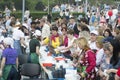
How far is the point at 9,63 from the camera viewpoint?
9.52m

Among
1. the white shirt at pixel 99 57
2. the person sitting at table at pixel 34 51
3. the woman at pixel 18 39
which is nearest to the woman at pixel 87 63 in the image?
the white shirt at pixel 99 57

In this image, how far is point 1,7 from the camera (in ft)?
147

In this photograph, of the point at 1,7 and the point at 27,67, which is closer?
the point at 27,67

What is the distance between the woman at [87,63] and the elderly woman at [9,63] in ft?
5.53

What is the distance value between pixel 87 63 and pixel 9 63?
2.02 metres

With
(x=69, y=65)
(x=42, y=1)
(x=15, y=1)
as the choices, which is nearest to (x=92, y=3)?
(x=42, y=1)

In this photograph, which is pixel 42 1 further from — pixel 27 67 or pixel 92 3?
pixel 27 67

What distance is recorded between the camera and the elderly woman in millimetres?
9398

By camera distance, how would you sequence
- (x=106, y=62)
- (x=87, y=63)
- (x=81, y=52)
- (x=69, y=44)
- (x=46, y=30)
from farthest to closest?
(x=46, y=30), (x=69, y=44), (x=81, y=52), (x=87, y=63), (x=106, y=62)

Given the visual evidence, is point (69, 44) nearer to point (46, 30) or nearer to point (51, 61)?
point (51, 61)

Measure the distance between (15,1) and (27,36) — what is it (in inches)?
1251

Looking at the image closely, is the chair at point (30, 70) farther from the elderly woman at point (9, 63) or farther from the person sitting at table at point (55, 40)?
the person sitting at table at point (55, 40)

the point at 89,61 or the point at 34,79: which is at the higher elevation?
the point at 89,61

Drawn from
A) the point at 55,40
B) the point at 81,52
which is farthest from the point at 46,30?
the point at 81,52
